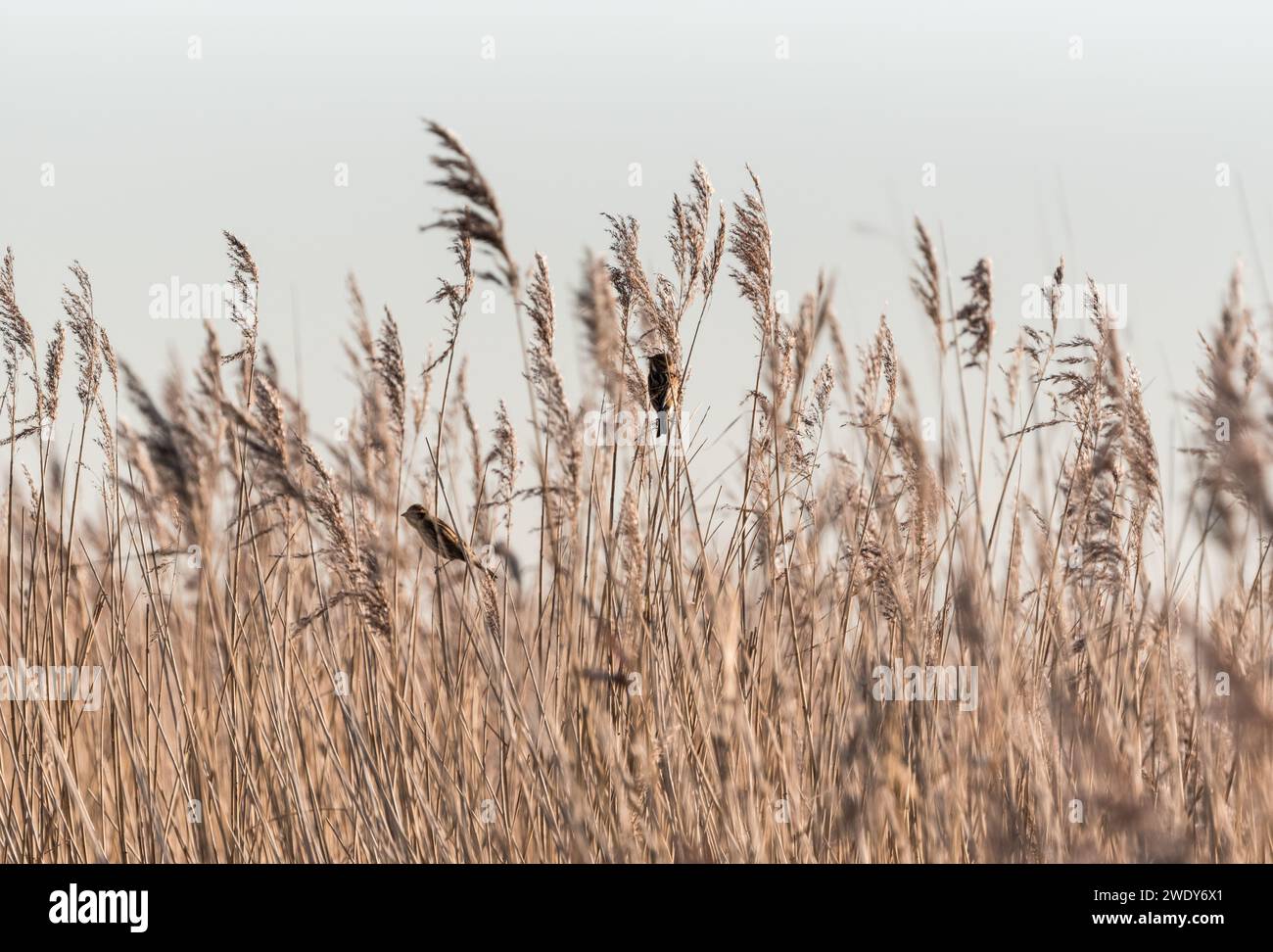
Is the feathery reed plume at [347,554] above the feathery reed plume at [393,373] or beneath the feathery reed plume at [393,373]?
beneath

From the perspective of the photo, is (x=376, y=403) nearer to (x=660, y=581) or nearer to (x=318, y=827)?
(x=660, y=581)

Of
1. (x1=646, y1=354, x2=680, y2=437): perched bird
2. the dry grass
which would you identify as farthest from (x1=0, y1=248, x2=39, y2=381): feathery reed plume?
(x1=646, y1=354, x2=680, y2=437): perched bird

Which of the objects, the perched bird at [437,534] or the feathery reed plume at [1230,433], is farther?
the perched bird at [437,534]

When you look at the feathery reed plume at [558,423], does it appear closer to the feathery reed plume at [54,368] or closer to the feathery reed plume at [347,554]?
the feathery reed plume at [347,554]

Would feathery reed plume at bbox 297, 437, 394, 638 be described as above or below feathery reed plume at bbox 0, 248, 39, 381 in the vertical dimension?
below

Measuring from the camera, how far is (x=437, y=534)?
6.59ft

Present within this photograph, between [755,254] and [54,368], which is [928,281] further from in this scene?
[54,368]

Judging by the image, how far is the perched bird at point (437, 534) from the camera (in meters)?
2.00

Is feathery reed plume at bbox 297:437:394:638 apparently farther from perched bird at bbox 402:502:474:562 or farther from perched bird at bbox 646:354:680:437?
perched bird at bbox 646:354:680:437

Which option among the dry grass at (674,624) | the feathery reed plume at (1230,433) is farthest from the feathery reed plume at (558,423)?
the feathery reed plume at (1230,433)

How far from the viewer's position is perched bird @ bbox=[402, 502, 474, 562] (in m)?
2.00

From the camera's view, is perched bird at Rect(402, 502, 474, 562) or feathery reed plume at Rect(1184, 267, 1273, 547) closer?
feathery reed plume at Rect(1184, 267, 1273, 547)

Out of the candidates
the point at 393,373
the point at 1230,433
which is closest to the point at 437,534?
the point at 393,373

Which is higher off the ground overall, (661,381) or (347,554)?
(661,381)
